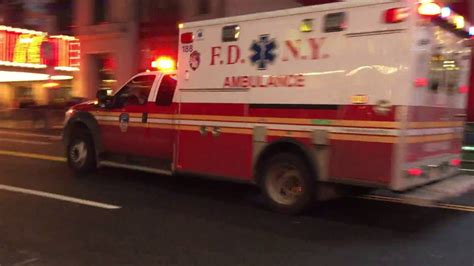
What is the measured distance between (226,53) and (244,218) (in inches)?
94.2

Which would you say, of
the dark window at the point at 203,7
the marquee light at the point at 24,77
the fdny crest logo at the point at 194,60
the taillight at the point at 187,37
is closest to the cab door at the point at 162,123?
the fdny crest logo at the point at 194,60

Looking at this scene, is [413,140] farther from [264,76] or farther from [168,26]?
[168,26]

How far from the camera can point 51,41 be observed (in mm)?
27328

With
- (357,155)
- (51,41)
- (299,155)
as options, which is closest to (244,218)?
(299,155)

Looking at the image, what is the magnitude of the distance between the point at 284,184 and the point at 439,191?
1975mm

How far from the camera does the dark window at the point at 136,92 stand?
30.2 ft

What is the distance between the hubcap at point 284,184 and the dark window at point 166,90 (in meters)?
2.32

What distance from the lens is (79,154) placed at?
10281 mm

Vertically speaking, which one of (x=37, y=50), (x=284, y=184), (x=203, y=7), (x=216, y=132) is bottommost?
(x=284, y=184)

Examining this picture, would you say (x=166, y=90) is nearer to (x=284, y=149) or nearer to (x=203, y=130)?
(x=203, y=130)

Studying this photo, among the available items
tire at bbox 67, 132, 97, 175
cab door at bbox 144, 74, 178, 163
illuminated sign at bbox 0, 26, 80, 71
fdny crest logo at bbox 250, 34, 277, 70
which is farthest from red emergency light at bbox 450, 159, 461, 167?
illuminated sign at bbox 0, 26, 80, 71

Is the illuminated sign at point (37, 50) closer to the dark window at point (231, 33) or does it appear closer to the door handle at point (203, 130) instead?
the door handle at point (203, 130)

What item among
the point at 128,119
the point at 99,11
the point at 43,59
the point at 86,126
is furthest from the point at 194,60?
the point at 43,59

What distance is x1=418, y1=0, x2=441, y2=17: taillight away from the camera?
616 cm
